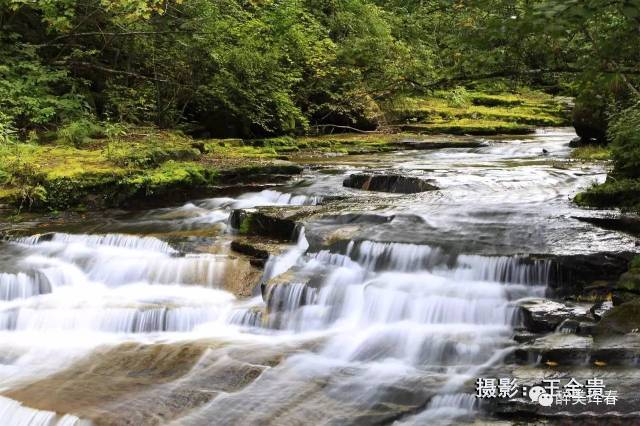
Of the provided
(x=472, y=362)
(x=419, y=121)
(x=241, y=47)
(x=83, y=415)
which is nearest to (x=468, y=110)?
(x=419, y=121)

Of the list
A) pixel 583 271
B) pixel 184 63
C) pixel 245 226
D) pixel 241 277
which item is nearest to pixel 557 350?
pixel 583 271

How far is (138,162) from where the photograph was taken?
11.3m

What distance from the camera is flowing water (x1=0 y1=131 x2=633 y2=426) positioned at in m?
5.23

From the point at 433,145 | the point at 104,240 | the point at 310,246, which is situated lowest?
the point at 104,240

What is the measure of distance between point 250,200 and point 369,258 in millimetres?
4179

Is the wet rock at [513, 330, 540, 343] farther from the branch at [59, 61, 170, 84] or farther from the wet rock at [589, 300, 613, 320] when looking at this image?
the branch at [59, 61, 170, 84]

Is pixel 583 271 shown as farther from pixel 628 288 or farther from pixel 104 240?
pixel 104 240

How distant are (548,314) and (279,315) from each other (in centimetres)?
286

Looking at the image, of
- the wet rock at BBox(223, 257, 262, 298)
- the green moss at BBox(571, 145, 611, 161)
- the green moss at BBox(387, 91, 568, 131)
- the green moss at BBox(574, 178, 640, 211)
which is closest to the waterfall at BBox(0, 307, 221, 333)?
the wet rock at BBox(223, 257, 262, 298)

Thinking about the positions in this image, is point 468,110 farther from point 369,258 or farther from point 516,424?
point 516,424

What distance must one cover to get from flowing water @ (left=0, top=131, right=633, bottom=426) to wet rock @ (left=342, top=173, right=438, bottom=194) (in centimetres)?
81

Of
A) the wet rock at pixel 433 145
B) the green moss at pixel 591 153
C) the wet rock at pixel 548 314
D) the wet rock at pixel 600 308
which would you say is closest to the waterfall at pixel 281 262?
the wet rock at pixel 548 314

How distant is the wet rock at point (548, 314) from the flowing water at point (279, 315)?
25 cm

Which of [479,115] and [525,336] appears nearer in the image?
[525,336]
